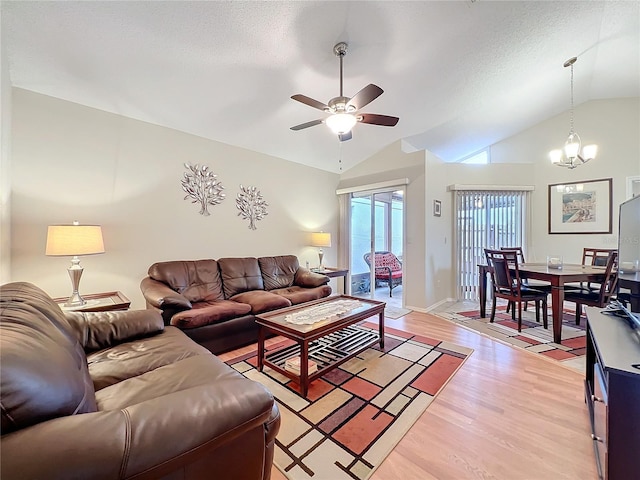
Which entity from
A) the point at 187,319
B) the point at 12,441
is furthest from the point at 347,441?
the point at 187,319

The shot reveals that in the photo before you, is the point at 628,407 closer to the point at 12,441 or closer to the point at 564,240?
the point at 12,441

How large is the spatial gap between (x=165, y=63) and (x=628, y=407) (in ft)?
11.9

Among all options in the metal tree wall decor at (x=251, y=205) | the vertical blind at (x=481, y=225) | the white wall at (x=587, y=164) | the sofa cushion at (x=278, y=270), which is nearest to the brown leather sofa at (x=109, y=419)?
the sofa cushion at (x=278, y=270)

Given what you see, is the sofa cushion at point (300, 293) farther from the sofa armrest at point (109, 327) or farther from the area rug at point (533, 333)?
the area rug at point (533, 333)

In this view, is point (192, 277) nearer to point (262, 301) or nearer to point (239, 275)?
point (239, 275)

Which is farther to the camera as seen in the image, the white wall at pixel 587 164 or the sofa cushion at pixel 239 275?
the white wall at pixel 587 164

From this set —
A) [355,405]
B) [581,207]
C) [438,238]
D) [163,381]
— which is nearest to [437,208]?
[438,238]

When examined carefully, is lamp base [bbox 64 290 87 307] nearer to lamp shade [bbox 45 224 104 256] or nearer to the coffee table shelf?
lamp shade [bbox 45 224 104 256]

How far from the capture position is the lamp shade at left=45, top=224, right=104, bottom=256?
6.95 ft

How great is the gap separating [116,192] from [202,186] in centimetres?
93

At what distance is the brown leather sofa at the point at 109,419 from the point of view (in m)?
0.65

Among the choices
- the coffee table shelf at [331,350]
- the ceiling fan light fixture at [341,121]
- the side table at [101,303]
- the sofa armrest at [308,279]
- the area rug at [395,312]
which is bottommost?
the area rug at [395,312]

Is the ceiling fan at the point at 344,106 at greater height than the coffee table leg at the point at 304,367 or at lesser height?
greater

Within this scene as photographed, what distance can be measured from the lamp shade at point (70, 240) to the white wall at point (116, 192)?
59cm
